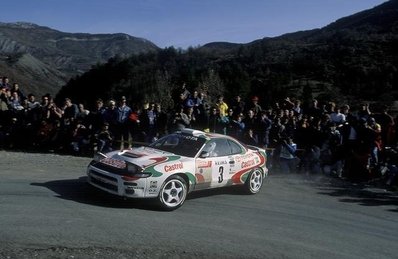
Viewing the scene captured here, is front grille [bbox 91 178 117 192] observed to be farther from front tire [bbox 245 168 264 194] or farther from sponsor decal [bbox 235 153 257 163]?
front tire [bbox 245 168 264 194]

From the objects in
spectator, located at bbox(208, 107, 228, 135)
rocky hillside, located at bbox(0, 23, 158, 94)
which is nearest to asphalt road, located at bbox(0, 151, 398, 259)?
spectator, located at bbox(208, 107, 228, 135)

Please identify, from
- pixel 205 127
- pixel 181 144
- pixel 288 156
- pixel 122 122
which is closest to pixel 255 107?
pixel 205 127

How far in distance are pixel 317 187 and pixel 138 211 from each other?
21.9 ft

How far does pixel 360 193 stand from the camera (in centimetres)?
1420

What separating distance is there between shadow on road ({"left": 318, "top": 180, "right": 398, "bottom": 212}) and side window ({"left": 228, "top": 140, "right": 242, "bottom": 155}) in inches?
126

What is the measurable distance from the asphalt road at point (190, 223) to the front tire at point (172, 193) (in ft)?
0.76

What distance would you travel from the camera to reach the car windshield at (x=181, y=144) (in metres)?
11.3

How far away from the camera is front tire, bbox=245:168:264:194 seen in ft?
41.3

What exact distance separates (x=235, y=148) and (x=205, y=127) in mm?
4593

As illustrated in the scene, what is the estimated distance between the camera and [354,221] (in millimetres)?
11141

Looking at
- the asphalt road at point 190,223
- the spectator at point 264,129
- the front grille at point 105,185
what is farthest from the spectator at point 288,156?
the front grille at point 105,185

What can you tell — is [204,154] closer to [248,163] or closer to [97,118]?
[248,163]

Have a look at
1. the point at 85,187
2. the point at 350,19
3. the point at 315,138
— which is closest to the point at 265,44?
the point at 350,19

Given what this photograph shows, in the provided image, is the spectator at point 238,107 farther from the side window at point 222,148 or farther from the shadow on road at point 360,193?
the side window at point 222,148
